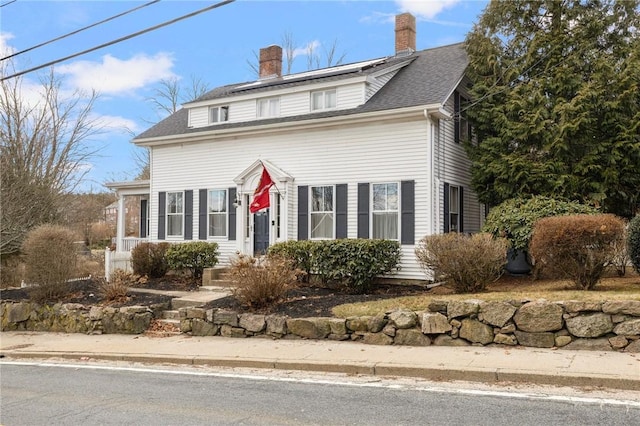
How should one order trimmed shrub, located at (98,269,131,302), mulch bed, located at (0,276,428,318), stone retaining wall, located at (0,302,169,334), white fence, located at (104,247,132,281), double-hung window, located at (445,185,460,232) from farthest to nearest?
white fence, located at (104,247,132,281) < double-hung window, located at (445,185,460,232) < trimmed shrub, located at (98,269,131,302) < stone retaining wall, located at (0,302,169,334) < mulch bed, located at (0,276,428,318)

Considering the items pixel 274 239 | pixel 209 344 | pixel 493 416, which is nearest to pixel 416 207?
pixel 274 239

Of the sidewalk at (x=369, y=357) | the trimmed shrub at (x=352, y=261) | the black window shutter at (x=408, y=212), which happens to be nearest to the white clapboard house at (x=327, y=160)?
the black window shutter at (x=408, y=212)

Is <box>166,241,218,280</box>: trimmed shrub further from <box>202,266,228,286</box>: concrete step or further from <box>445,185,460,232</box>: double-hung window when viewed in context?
<box>445,185,460,232</box>: double-hung window

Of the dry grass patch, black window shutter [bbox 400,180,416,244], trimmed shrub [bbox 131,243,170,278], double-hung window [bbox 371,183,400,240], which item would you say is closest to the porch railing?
trimmed shrub [bbox 131,243,170,278]

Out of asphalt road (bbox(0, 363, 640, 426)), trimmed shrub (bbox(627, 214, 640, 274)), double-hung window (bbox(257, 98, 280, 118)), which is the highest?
double-hung window (bbox(257, 98, 280, 118))

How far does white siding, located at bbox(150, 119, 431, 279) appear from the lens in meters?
13.6

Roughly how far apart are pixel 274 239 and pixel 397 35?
9851 millimetres

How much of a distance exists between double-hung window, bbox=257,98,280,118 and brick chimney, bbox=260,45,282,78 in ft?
16.0

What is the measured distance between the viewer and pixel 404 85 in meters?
15.8

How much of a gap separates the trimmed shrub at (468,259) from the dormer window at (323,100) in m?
6.73

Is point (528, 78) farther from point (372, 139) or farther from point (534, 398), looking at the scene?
point (534, 398)

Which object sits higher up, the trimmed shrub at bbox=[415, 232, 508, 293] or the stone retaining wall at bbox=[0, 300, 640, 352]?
the trimmed shrub at bbox=[415, 232, 508, 293]

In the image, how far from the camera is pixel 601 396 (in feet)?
18.3

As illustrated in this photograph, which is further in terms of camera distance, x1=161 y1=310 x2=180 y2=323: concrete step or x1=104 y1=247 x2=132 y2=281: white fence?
x1=104 y1=247 x2=132 y2=281: white fence
